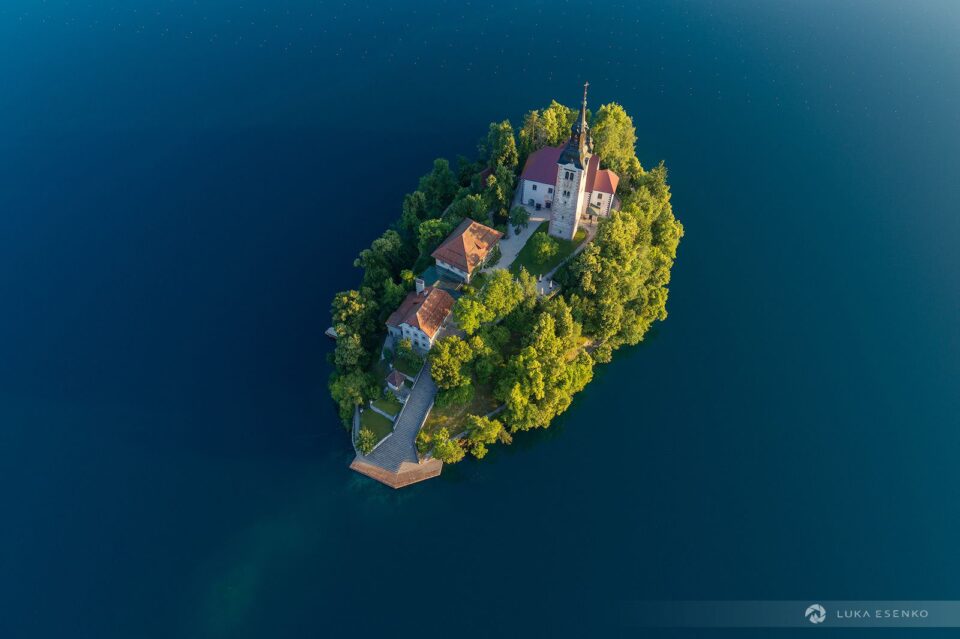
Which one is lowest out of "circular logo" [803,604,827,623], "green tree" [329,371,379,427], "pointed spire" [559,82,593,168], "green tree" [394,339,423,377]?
"circular logo" [803,604,827,623]

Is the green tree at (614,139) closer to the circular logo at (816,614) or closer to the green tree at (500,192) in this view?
the green tree at (500,192)

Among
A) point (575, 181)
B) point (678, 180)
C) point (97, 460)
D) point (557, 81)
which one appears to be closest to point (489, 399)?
point (575, 181)

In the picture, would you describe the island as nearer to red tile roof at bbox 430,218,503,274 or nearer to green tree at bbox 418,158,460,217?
red tile roof at bbox 430,218,503,274

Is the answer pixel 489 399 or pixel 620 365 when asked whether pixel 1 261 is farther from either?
pixel 620 365

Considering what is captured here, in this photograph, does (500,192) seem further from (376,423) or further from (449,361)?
(376,423)

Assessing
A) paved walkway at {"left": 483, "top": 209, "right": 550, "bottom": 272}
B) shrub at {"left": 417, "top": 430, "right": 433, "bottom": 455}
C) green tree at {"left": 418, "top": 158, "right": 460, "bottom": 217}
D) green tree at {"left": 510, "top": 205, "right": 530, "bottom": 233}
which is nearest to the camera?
shrub at {"left": 417, "top": 430, "right": 433, "bottom": 455}

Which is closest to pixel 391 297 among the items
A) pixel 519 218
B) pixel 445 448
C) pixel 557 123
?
pixel 445 448

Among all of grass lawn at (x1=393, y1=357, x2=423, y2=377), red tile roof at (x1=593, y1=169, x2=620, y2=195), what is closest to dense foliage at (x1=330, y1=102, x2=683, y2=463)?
grass lawn at (x1=393, y1=357, x2=423, y2=377)
